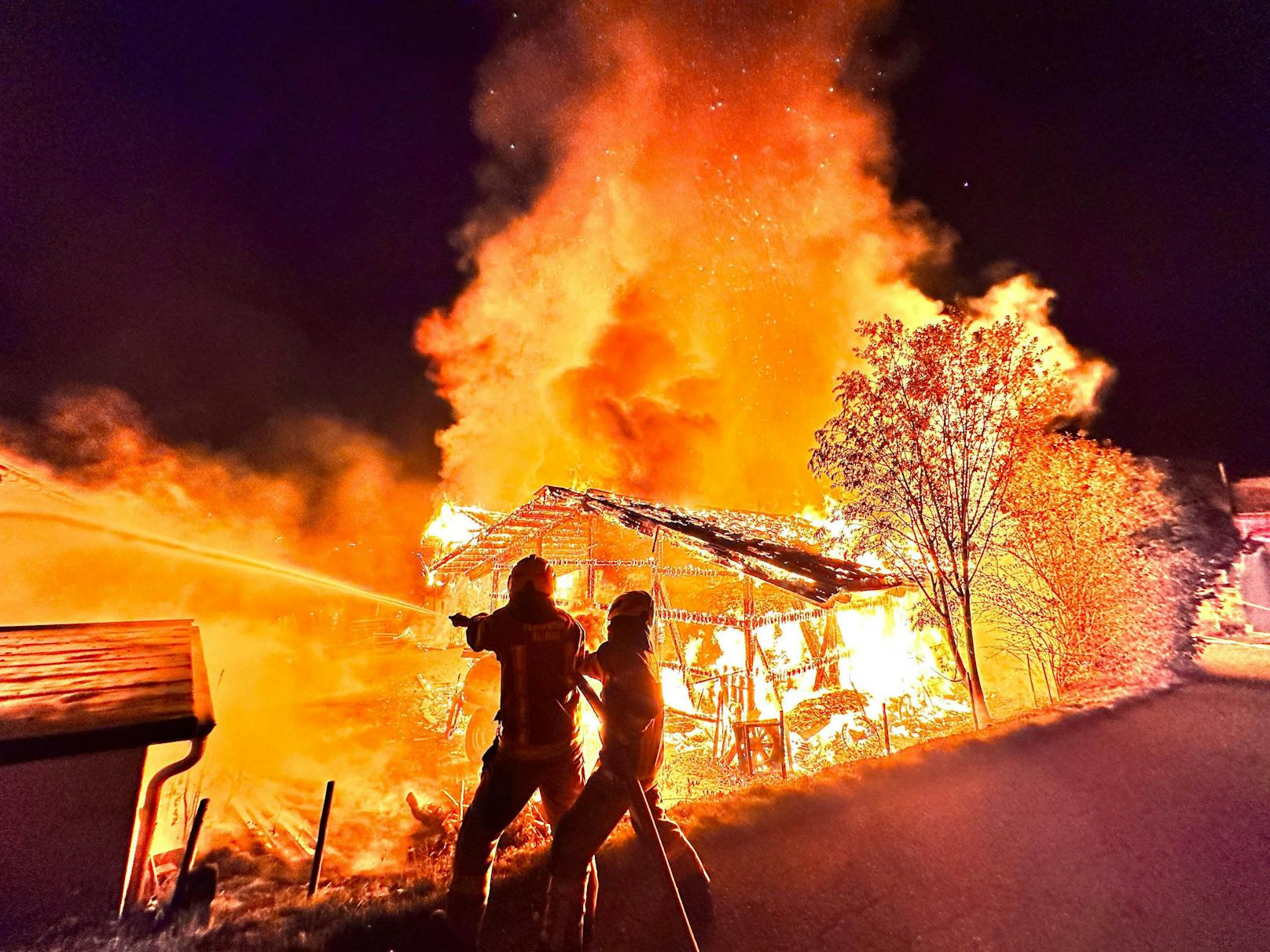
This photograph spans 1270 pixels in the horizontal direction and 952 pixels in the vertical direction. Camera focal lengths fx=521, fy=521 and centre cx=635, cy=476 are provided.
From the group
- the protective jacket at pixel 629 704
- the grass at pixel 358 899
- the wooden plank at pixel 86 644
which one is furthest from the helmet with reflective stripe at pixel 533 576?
the wooden plank at pixel 86 644

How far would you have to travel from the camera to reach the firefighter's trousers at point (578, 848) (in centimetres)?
341

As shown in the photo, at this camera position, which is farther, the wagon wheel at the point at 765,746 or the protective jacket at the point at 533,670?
the wagon wheel at the point at 765,746

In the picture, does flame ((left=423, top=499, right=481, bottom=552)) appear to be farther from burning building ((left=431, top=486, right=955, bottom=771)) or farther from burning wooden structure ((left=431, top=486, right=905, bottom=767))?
burning building ((left=431, top=486, right=955, bottom=771))

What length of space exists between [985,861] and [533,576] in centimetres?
541

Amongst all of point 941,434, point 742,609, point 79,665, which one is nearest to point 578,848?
point 79,665

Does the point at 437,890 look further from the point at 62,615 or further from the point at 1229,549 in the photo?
the point at 1229,549

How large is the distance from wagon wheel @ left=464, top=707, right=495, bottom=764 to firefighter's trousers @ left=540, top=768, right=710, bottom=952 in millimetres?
5867

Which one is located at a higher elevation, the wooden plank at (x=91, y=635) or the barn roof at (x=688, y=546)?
the barn roof at (x=688, y=546)

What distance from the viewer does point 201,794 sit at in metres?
9.48

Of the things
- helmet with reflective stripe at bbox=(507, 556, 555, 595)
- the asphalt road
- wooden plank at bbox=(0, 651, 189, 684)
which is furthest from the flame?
helmet with reflective stripe at bbox=(507, 556, 555, 595)

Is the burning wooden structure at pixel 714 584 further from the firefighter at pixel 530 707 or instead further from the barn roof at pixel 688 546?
the firefighter at pixel 530 707

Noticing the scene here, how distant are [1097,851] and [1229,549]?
23.4 metres

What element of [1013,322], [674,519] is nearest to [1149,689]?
[1013,322]

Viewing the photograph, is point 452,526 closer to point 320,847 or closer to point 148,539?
point 148,539
